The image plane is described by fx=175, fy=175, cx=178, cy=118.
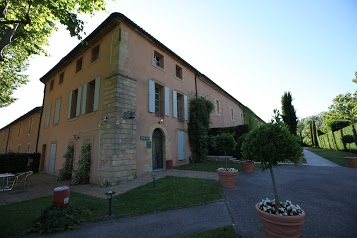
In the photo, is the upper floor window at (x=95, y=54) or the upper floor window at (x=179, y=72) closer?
the upper floor window at (x=95, y=54)

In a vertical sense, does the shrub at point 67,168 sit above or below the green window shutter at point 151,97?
below

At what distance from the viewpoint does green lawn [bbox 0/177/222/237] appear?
4367mm

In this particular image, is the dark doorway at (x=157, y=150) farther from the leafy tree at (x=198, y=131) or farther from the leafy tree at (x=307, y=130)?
the leafy tree at (x=307, y=130)

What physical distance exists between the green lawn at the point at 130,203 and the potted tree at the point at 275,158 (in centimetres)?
244

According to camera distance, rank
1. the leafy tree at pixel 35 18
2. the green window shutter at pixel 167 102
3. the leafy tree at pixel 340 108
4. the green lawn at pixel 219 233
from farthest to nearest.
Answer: the leafy tree at pixel 340 108 → the green window shutter at pixel 167 102 → the leafy tree at pixel 35 18 → the green lawn at pixel 219 233

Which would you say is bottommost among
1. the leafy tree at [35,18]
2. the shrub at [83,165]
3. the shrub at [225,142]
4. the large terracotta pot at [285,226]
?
the large terracotta pot at [285,226]

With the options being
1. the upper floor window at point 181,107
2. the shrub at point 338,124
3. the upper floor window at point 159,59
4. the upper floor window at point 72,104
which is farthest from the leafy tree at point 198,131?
the shrub at point 338,124

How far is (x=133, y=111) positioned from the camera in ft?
29.9

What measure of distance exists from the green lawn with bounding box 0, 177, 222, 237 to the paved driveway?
3.08 feet

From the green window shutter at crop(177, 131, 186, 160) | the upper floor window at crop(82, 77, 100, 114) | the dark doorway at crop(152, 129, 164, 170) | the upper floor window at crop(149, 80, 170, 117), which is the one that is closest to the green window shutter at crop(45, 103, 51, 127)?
the upper floor window at crop(82, 77, 100, 114)

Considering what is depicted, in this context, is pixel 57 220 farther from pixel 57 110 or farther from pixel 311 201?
pixel 57 110

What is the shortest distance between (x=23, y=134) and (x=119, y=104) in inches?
782

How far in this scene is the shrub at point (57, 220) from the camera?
3.81 m

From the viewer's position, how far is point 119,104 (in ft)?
27.7
